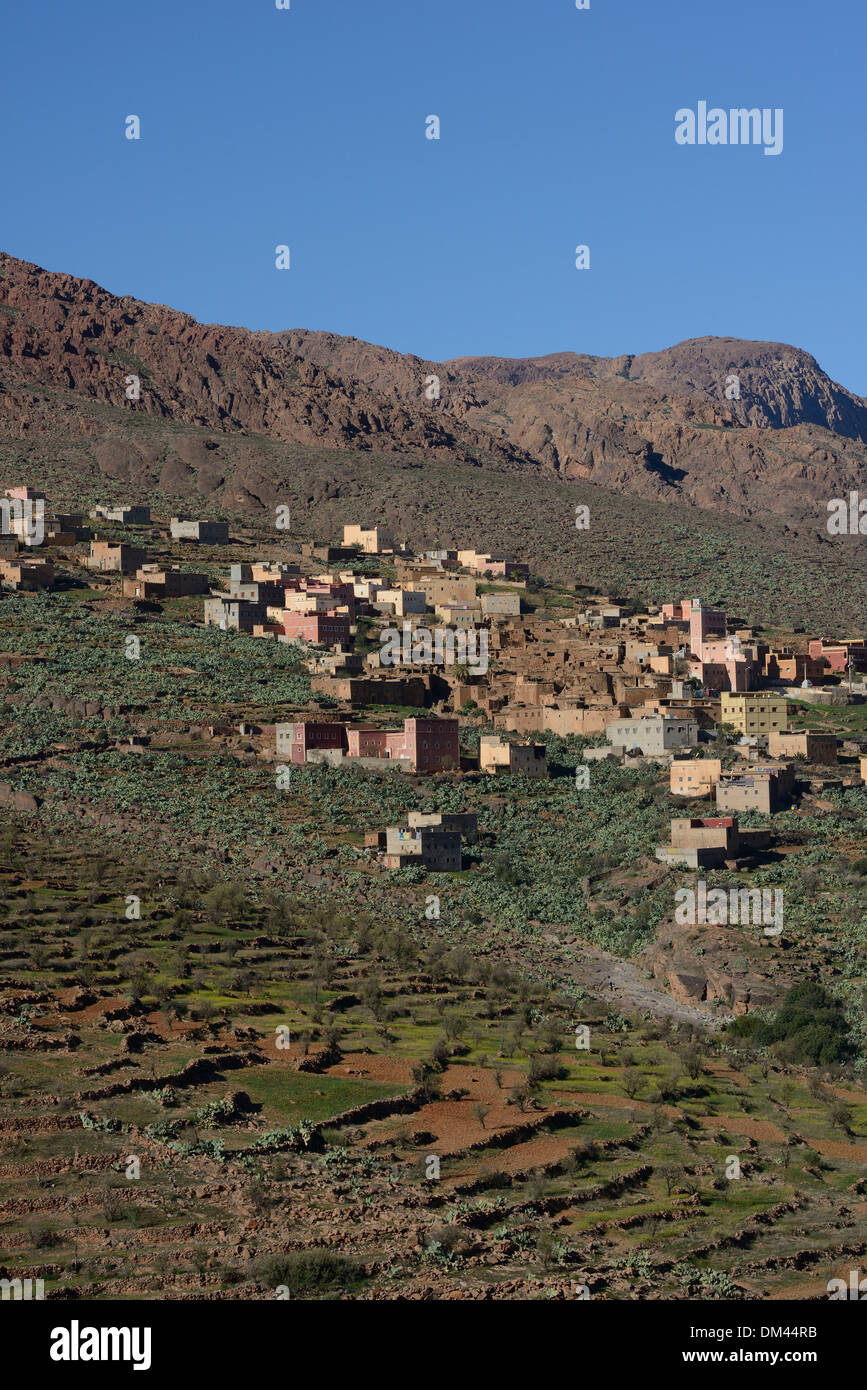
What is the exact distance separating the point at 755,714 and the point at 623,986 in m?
32.4

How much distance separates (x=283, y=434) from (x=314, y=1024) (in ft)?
455

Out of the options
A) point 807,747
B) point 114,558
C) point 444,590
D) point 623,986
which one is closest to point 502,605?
point 444,590

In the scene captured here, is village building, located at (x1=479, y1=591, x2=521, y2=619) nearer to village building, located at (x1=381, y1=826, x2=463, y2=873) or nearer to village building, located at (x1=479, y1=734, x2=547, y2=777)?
village building, located at (x1=479, y1=734, x2=547, y2=777)

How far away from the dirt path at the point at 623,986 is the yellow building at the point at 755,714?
27872mm

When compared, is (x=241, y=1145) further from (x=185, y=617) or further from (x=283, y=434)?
(x=283, y=434)

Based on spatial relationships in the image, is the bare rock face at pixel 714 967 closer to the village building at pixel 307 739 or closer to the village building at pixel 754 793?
the village building at pixel 754 793

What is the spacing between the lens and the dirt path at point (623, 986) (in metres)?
52.0

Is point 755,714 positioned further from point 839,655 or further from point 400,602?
point 400,602

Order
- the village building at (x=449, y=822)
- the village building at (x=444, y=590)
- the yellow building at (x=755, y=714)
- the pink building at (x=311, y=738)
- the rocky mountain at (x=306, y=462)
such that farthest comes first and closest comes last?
the rocky mountain at (x=306, y=462)
the village building at (x=444, y=590)
the yellow building at (x=755, y=714)
the pink building at (x=311, y=738)
the village building at (x=449, y=822)

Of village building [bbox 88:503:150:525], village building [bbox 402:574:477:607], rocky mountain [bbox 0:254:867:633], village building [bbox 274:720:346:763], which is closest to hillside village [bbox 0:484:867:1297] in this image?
village building [bbox 274:720:346:763]

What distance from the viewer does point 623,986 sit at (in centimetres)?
5450

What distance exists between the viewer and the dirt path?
52.0 meters

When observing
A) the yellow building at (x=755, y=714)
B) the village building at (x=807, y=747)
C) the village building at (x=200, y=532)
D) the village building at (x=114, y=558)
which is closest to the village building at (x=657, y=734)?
the village building at (x=807, y=747)
